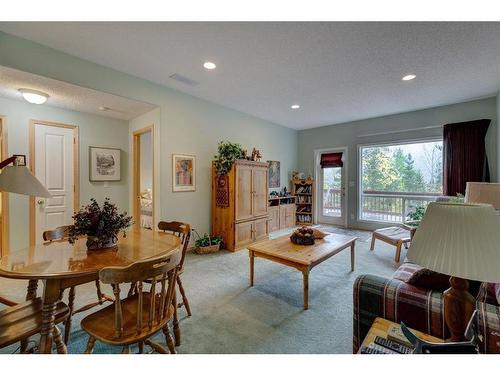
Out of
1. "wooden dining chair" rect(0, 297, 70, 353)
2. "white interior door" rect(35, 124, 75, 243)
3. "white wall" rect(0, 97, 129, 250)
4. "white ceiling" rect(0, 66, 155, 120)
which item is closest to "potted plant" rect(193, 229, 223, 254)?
"white wall" rect(0, 97, 129, 250)

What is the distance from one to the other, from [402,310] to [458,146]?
4.57 metres

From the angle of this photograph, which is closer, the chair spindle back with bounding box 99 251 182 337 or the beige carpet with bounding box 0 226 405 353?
the chair spindle back with bounding box 99 251 182 337

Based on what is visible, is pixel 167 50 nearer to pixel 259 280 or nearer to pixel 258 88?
pixel 258 88

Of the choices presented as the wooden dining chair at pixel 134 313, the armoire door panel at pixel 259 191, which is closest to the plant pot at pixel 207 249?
the armoire door panel at pixel 259 191

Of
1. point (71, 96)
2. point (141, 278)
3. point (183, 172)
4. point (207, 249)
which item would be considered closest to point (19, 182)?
point (141, 278)

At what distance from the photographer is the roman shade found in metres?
6.07

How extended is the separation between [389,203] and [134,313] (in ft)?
18.7

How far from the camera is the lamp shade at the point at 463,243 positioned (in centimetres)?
73

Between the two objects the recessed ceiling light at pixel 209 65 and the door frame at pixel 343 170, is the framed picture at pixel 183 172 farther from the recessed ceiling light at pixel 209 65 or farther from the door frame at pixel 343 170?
the door frame at pixel 343 170

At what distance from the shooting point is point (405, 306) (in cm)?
132

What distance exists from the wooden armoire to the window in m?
2.88

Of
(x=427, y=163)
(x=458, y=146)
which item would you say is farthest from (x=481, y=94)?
(x=427, y=163)

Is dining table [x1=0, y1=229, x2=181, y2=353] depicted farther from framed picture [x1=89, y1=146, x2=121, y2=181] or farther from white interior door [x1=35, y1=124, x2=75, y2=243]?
framed picture [x1=89, y1=146, x2=121, y2=181]
